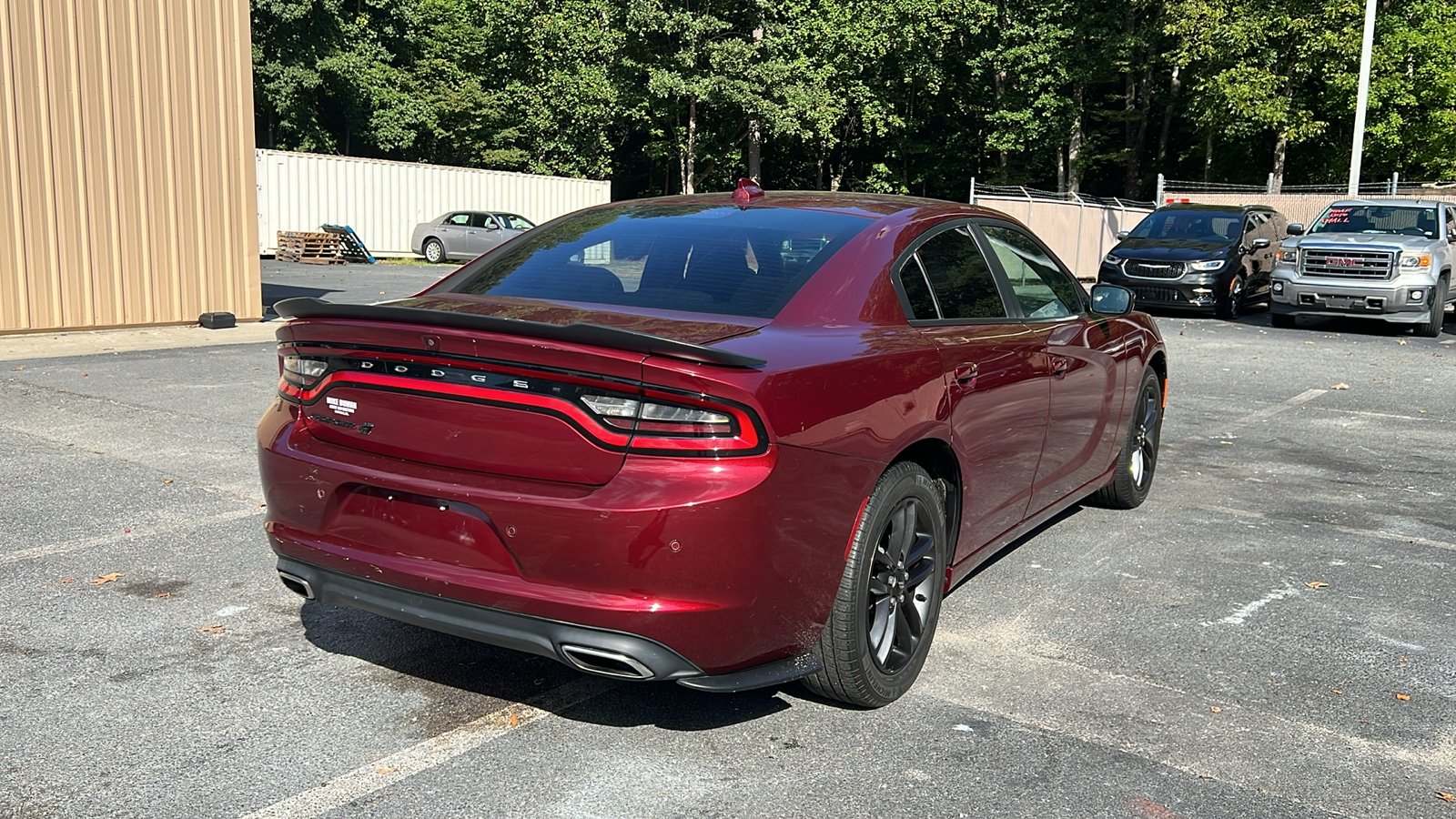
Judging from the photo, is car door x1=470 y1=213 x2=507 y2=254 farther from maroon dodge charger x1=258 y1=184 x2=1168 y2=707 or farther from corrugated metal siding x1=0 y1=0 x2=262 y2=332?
maroon dodge charger x1=258 y1=184 x2=1168 y2=707

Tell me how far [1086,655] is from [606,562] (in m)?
2.04

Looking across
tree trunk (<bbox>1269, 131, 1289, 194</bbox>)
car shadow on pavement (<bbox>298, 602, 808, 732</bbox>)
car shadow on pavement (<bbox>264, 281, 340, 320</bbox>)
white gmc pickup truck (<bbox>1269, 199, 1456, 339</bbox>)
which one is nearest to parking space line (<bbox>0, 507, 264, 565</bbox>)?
car shadow on pavement (<bbox>298, 602, 808, 732</bbox>)

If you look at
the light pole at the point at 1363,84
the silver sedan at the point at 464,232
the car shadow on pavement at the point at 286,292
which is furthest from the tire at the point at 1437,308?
the silver sedan at the point at 464,232

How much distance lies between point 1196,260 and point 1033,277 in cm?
1499

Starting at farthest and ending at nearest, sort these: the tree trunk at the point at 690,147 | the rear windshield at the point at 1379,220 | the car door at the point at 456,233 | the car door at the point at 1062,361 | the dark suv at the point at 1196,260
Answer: the tree trunk at the point at 690,147 → the car door at the point at 456,233 → the dark suv at the point at 1196,260 → the rear windshield at the point at 1379,220 → the car door at the point at 1062,361

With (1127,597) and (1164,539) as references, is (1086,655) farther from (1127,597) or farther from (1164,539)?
(1164,539)

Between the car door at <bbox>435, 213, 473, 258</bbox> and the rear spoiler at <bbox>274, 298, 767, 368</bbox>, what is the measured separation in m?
30.7

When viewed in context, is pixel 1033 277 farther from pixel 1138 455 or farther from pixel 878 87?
pixel 878 87

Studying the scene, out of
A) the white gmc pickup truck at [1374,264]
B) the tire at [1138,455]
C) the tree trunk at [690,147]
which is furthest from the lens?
the tree trunk at [690,147]

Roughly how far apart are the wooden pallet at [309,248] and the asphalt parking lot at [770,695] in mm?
25572

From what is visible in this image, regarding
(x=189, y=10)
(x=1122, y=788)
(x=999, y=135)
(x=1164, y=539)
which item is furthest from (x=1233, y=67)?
(x=1122, y=788)

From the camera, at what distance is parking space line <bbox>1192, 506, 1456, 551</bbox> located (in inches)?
237

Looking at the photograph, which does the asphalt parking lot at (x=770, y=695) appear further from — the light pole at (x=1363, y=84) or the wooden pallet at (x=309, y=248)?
the wooden pallet at (x=309, y=248)

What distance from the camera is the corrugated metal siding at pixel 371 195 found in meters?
32.9
